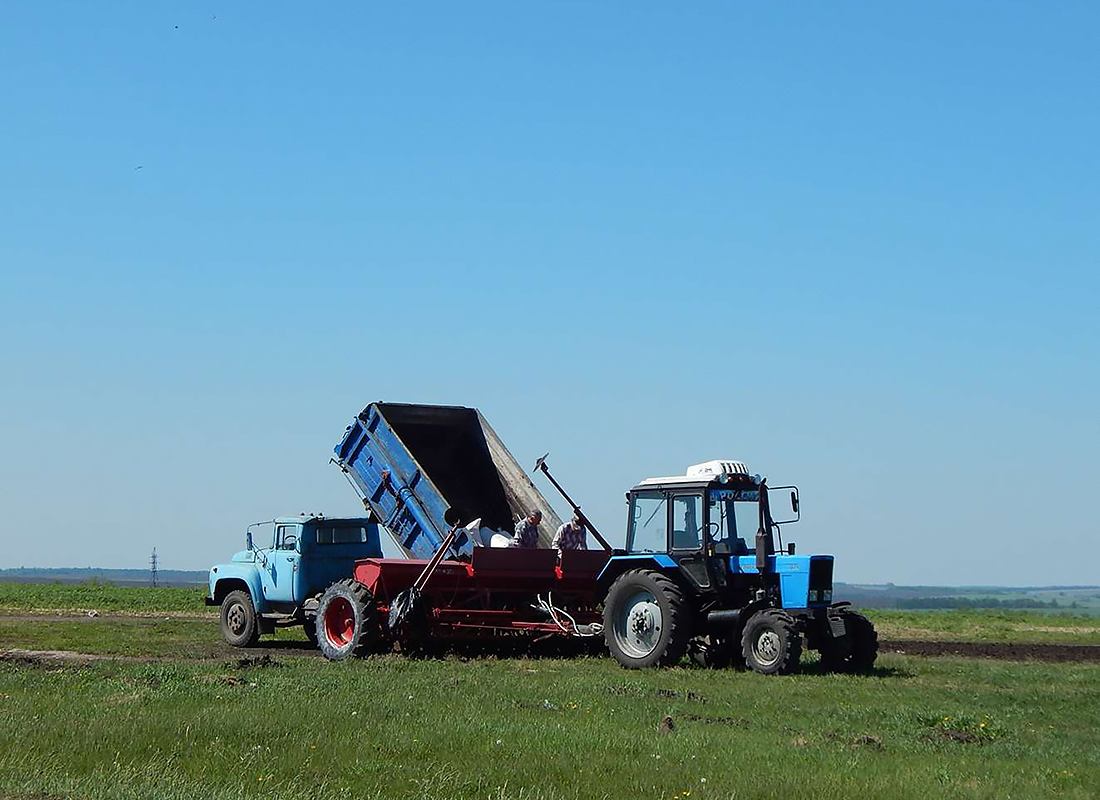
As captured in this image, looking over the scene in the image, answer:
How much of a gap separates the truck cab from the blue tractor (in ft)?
18.4

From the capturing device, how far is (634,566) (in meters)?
20.4

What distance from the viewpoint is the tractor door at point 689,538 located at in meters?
19.6

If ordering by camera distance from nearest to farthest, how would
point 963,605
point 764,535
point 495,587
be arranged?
point 764,535 → point 495,587 → point 963,605

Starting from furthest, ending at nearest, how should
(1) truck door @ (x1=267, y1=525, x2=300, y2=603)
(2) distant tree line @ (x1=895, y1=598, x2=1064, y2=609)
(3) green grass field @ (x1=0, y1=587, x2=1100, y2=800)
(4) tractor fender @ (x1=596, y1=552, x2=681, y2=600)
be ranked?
(2) distant tree line @ (x1=895, y1=598, x2=1064, y2=609), (1) truck door @ (x1=267, y1=525, x2=300, y2=603), (4) tractor fender @ (x1=596, y1=552, x2=681, y2=600), (3) green grass field @ (x1=0, y1=587, x2=1100, y2=800)

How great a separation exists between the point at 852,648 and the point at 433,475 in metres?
7.38

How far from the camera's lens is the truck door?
2388 centimetres

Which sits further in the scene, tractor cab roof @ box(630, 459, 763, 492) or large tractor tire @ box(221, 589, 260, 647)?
large tractor tire @ box(221, 589, 260, 647)

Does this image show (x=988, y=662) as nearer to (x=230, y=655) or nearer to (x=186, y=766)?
(x=230, y=655)

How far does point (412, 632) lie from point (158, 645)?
193 inches

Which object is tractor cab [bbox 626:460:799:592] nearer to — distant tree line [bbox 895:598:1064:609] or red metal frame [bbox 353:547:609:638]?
red metal frame [bbox 353:547:609:638]

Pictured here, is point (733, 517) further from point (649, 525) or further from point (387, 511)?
point (387, 511)

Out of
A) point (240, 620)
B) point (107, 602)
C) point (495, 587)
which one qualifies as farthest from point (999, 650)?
point (107, 602)

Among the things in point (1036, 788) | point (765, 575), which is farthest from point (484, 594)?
point (1036, 788)

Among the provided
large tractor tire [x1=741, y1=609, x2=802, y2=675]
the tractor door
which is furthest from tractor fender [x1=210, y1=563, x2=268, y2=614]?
large tractor tire [x1=741, y1=609, x2=802, y2=675]
